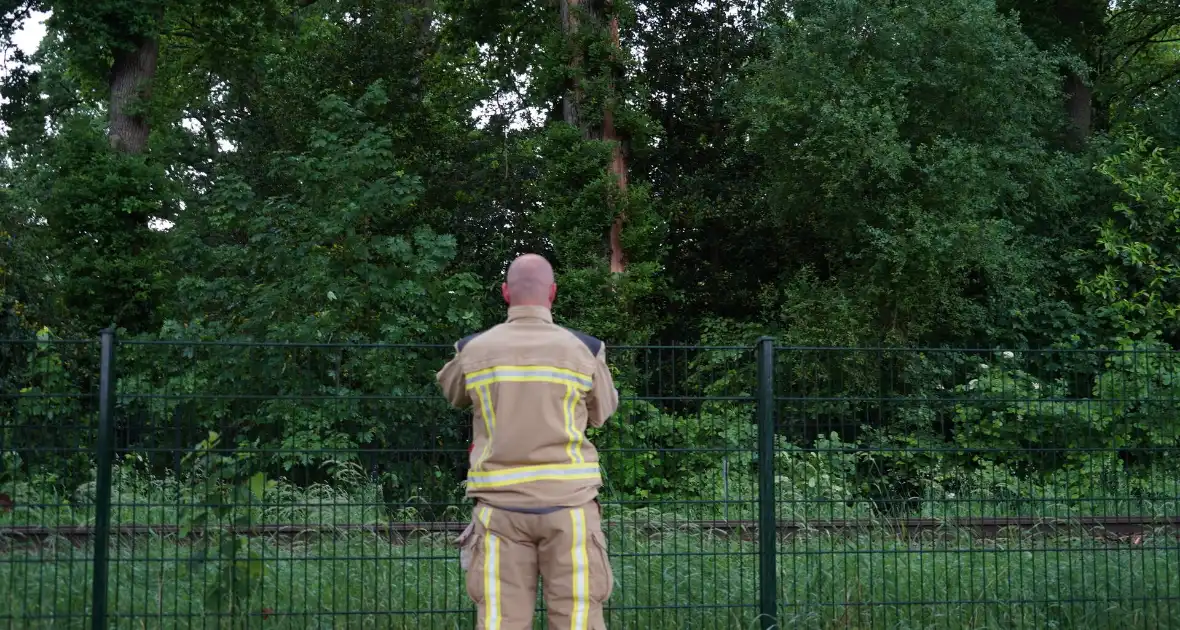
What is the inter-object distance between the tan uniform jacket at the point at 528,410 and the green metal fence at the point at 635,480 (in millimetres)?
1266

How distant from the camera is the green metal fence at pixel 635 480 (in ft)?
Result: 19.3

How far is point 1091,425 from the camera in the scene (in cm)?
658

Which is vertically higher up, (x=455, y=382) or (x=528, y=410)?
(x=455, y=382)

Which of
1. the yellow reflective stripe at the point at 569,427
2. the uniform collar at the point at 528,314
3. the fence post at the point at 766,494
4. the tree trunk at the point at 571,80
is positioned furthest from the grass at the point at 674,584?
the tree trunk at the point at 571,80

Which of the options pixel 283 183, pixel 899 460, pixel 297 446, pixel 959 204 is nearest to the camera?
pixel 297 446

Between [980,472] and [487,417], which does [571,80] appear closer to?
[980,472]

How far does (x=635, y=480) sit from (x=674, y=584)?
95 cm

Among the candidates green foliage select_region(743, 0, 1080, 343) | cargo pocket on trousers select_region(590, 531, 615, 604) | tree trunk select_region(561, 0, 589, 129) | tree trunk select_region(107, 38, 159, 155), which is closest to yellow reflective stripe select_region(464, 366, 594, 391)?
cargo pocket on trousers select_region(590, 531, 615, 604)

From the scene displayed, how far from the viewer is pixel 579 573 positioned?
473 centimetres

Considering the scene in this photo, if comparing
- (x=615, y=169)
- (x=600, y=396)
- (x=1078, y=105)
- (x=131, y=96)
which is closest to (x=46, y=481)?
(x=600, y=396)

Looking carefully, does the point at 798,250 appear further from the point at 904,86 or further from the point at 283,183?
the point at 283,183

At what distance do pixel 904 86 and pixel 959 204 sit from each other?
235cm

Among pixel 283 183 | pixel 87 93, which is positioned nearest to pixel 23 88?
pixel 87 93

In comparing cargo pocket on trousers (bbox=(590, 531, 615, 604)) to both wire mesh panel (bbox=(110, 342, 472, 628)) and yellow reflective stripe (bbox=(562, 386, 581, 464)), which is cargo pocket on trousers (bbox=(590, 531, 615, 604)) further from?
wire mesh panel (bbox=(110, 342, 472, 628))
